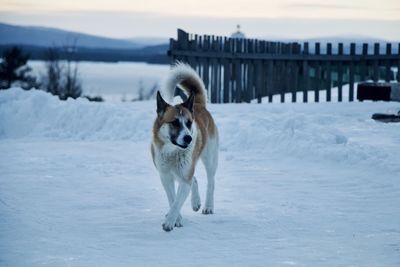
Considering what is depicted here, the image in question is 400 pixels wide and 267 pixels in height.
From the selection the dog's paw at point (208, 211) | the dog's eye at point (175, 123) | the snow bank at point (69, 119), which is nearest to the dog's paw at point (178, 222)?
the dog's paw at point (208, 211)

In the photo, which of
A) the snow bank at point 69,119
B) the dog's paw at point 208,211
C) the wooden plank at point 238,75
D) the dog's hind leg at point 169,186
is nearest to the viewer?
the dog's hind leg at point 169,186

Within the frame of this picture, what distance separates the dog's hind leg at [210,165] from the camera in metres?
6.88

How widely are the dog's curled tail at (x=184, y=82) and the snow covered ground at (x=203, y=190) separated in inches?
48.2

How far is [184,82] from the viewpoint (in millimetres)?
7562

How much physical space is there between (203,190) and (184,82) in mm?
1457

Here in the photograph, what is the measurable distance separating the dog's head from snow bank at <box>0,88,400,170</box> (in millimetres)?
3763

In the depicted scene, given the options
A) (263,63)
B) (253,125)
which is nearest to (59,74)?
(263,63)

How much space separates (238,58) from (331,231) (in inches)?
403

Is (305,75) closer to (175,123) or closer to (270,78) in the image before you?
(270,78)

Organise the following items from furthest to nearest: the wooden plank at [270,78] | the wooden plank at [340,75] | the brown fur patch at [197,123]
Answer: the wooden plank at [340,75]
the wooden plank at [270,78]
the brown fur patch at [197,123]

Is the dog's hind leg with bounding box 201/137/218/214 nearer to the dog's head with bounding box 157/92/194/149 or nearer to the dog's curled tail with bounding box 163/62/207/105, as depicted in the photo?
the dog's curled tail with bounding box 163/62/207/105

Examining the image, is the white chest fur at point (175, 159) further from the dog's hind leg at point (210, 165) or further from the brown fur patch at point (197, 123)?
the dog's hind leg at point (210, 165)

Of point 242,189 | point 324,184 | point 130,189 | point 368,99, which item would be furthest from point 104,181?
point 368,99

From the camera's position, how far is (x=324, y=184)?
825 cm
